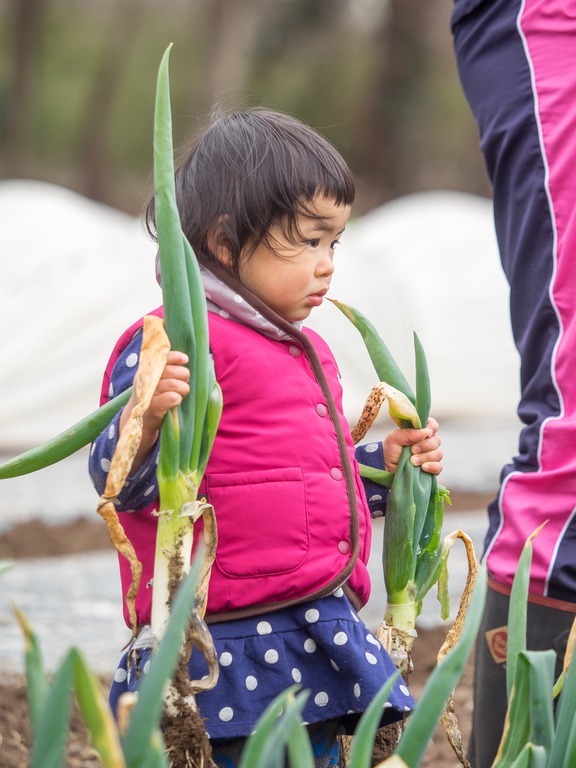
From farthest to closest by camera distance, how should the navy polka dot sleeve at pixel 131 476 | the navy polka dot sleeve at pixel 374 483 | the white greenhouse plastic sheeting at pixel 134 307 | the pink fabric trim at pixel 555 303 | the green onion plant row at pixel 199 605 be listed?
the white greenhouse plastic sheeting at pixel 134 307
the pink fabric trim at pixel 555 303
the navy polka dot sleeve at pixel 374 483
the navy polka dot sleeve at pixel 131 476
the green onion plant row at pixel 199 605

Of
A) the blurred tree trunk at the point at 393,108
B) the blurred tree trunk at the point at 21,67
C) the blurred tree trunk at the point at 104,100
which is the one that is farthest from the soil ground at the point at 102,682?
the blurred tree trunk at the point at 21,67

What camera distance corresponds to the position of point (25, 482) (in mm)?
5625

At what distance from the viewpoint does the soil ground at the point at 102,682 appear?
2562mm

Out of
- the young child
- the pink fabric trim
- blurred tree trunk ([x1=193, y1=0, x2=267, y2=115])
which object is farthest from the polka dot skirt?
blurred tree trunk ([x1=193, y1=0, x2=267, y2=115])

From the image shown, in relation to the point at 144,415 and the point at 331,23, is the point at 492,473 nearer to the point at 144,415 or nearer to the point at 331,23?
the point at 144,415

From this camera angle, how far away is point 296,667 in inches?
65.9

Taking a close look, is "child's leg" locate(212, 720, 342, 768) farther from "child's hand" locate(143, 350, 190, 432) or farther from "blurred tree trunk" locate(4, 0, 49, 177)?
"blurred tree trunk" locate(4, 0, 49, 177)

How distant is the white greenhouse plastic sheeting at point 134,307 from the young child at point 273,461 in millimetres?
4379

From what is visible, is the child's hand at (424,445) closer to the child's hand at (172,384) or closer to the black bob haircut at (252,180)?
the black bob haircut at (252,180)

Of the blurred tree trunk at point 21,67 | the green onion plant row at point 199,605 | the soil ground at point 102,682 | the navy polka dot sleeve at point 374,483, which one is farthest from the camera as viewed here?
the blurred tree trunk at point 21,67

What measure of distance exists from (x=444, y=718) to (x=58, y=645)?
181 cm

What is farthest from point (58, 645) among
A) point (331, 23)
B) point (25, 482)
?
point (331, 23)

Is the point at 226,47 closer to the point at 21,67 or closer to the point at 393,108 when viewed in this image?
the point at 393,108

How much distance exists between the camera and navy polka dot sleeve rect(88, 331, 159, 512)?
4.99 ft
